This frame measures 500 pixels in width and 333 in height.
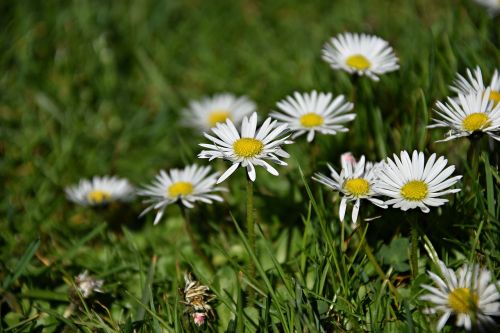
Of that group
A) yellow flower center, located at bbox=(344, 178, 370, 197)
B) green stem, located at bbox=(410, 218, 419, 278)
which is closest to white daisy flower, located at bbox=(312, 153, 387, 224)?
yellow flower center, located at bbox=(344, 178, 370, 197)

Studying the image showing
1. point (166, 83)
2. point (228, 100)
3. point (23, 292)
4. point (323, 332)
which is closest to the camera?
point (323, 332)

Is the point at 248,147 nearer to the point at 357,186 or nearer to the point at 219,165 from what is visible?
the point at 357,186

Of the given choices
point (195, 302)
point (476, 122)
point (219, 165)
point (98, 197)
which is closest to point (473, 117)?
point (476, 122)

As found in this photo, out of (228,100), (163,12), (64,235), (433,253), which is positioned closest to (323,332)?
(433,253)

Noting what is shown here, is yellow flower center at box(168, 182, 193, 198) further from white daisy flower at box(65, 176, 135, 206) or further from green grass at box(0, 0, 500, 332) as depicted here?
white daisy flower at box(65, 176, 135, 206)

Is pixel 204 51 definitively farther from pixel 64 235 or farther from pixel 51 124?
pixel 64 235

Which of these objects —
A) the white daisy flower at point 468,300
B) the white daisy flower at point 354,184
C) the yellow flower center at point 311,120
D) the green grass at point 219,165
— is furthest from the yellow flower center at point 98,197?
the white daisy flower at point 468,300
